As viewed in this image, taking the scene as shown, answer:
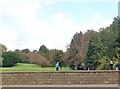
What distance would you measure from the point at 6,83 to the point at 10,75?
0.48 metres

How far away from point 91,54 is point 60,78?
103 feet

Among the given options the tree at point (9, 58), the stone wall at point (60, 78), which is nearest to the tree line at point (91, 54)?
the tree at point (9, 58)

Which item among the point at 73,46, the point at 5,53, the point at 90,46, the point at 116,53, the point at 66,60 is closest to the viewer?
the point at 116,53

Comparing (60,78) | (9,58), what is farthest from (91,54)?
(60,78)

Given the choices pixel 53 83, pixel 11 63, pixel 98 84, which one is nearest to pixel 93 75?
pixel 98 84

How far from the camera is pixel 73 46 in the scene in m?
66.2

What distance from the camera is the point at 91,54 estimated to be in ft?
160

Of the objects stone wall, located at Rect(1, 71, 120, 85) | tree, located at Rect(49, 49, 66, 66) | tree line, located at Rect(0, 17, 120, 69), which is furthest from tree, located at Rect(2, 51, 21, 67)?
stone wall, located at Rect(1, 71, 120, 85)

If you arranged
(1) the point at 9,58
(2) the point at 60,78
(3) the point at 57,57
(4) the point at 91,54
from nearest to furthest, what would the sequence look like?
(2) the point at 60,78
(4) the point at 91,54
(1) the point at 9,58
(3) the point at 57,57

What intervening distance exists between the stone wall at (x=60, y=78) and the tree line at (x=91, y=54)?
16.7 meters

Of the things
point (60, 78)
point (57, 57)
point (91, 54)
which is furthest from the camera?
point (57, 57)

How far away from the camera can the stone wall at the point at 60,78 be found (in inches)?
678

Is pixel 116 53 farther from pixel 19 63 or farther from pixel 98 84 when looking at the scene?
pixel 19 63

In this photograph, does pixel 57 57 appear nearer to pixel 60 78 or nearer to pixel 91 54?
pixel 91 54
